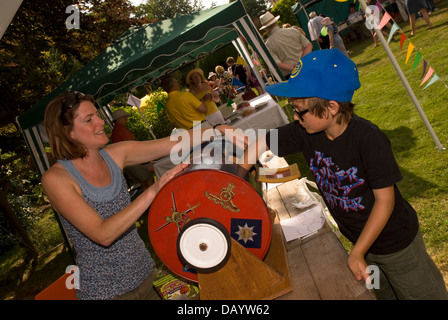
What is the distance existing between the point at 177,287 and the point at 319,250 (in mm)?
951

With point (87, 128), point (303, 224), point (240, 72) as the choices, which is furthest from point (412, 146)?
point (240, 72)

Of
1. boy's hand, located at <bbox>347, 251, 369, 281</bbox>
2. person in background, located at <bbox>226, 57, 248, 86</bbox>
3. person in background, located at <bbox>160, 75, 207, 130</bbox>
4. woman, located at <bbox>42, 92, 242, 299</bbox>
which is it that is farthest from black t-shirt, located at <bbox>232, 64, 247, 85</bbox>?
boy's hand, located at <bbox>347, 251, 369, 281</bbox>

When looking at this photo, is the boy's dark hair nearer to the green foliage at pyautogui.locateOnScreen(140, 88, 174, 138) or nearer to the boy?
the boy

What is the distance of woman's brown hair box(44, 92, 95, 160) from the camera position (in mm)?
1884

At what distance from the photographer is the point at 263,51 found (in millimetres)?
5719

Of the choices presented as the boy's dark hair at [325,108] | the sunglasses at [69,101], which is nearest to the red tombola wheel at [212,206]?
the boy's dark hair at [325,108]

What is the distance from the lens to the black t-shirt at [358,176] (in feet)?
4.94

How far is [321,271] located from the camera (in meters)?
1.63

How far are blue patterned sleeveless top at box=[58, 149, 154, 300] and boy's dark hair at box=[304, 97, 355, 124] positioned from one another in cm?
117

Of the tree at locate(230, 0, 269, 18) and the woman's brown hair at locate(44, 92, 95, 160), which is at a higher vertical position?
the tree at locate(230, 0, 269, 18)

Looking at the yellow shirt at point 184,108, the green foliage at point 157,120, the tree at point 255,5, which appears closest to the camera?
the yellow shirt at point 184,108

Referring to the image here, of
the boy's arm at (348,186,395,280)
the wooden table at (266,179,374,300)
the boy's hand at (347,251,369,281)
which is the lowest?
the wooden table at (266,179,374,300)

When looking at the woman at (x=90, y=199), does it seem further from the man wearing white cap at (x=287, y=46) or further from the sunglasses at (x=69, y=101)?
the man wearing white cap at (x=287, y=46)

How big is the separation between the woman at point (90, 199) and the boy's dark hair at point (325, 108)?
0.69 m
